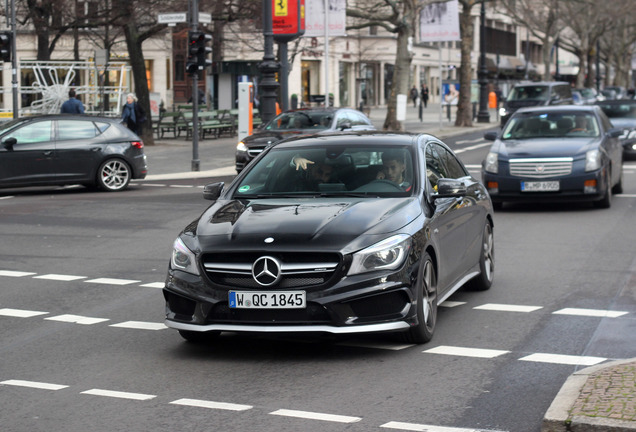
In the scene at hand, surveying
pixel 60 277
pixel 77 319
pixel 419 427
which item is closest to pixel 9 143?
pixel 60 277

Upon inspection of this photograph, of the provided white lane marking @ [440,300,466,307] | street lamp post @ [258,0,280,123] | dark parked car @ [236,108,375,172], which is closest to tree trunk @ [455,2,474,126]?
street lamp post @ [258,0,280,123]

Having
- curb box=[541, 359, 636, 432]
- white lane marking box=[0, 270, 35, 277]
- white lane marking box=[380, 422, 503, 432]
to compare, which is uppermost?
curb box=[541, 359, 636, 432]

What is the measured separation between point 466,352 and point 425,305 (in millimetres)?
440

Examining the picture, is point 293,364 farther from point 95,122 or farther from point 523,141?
point 95,122

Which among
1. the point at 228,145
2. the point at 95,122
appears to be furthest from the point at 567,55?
the point at 95,122

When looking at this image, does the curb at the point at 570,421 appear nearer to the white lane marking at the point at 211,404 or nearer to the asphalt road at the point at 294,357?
the asphalt road at the point at 294,357

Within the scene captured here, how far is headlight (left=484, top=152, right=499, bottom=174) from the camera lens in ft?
56.5

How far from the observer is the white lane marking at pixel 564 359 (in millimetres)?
7238

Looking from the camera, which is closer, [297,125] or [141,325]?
[141,325]

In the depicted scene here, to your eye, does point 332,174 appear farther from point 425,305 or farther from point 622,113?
point 622,113

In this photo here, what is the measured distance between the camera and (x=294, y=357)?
7.57 metres

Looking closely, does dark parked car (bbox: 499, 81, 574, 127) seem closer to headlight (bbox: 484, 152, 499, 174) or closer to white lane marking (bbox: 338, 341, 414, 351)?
headlight (bbox: 484, 152, 499, 174)

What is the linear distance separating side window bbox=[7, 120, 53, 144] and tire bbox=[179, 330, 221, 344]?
14.1 metres

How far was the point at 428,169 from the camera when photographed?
8.91m
